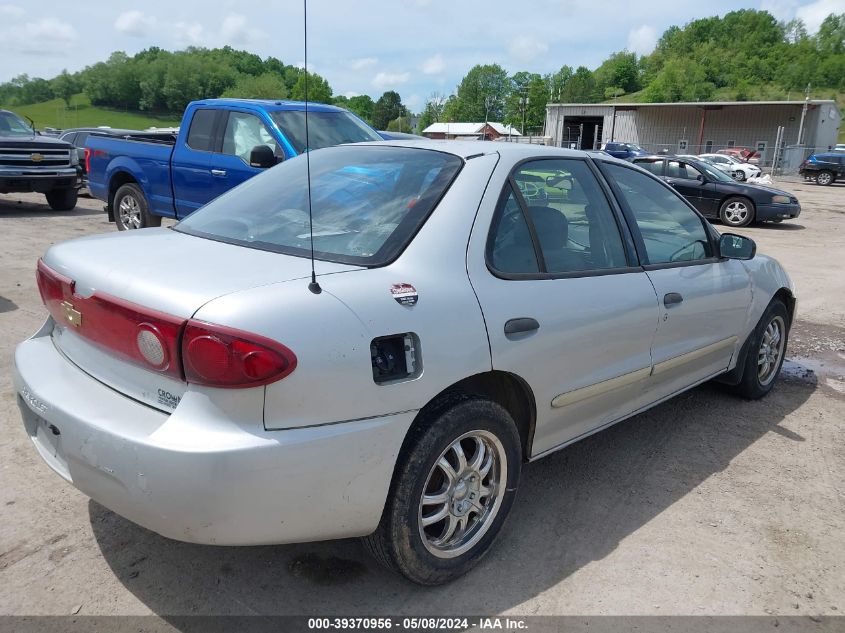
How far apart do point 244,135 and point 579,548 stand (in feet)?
21.5

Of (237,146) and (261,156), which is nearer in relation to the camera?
(261,156)

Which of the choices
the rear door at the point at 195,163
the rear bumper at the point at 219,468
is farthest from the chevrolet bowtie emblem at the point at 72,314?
the rear door at the point at 195,163

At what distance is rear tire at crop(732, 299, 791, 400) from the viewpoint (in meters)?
4.59

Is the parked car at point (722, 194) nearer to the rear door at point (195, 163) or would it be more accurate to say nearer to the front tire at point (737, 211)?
the front tire at point (737, 211)

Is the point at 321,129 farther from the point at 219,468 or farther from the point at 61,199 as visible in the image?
the point at 61,199

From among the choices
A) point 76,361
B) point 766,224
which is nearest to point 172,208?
point 76,361

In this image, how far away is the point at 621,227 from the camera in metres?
3.50

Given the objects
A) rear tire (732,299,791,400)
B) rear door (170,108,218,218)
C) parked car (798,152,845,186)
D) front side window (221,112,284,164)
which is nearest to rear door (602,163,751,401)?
rear tire (732,299,791,400)

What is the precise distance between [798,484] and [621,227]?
1644 millimetres

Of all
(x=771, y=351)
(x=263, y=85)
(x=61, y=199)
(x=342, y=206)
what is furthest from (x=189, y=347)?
(x=263, y=85)

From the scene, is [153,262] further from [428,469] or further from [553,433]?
[553,433]

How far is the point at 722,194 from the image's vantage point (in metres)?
16.2

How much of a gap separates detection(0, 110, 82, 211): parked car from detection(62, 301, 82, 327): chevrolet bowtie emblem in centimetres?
1243

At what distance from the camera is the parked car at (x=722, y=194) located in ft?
52.3
